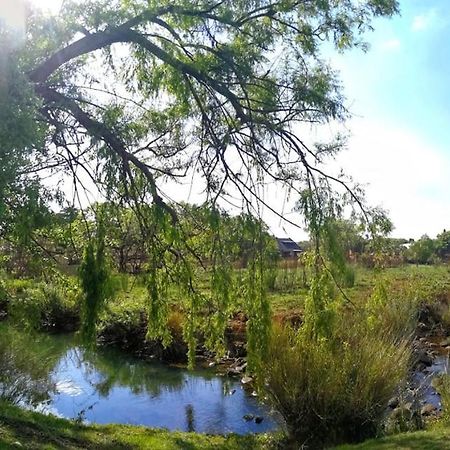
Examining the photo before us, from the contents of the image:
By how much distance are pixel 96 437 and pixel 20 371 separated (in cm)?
262

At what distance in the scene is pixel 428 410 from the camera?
10047mm

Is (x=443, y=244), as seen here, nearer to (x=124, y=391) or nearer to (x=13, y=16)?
(x=124, y=391)

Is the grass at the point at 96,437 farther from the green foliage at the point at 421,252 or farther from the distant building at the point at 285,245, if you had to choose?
the green foliage at the point at 421,252

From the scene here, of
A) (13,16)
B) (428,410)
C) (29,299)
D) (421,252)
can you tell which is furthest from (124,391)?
(421,252)

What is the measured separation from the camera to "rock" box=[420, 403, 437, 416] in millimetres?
9823

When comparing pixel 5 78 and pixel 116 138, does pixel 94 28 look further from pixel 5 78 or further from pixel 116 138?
pixel 5 78

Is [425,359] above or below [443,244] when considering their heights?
below

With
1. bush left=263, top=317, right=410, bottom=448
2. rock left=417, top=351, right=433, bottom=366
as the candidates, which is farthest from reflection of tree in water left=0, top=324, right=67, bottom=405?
rock left=417, top=351, right=433, bottom=366

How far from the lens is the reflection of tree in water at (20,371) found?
405 inches

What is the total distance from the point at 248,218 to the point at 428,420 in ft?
15.8

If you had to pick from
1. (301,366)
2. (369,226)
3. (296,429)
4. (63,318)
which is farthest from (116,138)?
(63,318)

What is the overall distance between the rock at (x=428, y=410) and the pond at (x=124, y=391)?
8.11 feet

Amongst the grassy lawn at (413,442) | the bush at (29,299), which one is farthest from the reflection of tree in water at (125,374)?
the grassy lawn at (413,442)

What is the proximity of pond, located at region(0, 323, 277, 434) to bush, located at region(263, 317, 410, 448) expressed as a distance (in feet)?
3.09
